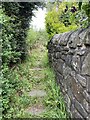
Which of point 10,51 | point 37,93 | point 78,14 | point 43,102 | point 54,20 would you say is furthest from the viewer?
point 54,20

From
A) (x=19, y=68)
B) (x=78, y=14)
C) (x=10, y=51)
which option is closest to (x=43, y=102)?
(x=10, y=51)

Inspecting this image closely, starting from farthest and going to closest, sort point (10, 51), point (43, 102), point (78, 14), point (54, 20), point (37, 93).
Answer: point (54, 20) < point (37, 93) < point (10, 51) < point (43, 102) < point (78, 14)

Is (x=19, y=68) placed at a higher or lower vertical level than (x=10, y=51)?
lower

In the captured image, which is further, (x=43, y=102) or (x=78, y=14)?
(x=43, y=102)

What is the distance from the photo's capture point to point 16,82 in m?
3.18

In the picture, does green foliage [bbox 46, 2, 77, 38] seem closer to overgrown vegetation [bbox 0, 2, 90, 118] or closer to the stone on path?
overgrown vegetation [bbox 0, 2, 90, 118]

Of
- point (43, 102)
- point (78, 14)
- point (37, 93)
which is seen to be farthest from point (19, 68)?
point (78, 14)

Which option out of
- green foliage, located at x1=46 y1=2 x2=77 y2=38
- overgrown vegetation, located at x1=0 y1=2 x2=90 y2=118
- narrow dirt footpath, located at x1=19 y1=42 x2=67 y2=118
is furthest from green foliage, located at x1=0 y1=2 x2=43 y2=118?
green foliage, located at x1=46 y1=2 x2=77 y2=38

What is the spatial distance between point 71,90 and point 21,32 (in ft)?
9.31

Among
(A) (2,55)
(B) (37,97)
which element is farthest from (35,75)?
(A) (2,55)

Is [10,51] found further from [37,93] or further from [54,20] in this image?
[54,20]

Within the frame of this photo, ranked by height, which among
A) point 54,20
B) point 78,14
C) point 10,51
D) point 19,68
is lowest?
point 19,68

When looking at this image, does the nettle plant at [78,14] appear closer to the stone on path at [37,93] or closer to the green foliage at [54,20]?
→ the green foliage at [54,20]

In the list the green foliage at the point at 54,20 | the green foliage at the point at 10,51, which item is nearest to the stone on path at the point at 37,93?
the green foliage at the point at 10,51
